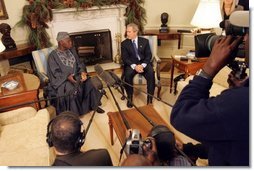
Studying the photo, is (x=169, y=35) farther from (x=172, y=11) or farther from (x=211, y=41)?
(x=211, y=41)

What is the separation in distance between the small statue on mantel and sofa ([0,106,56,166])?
4.61 ft

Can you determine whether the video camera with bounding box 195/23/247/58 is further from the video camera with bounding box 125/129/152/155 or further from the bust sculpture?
the bust sculpture

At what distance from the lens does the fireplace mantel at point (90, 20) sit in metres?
3.61

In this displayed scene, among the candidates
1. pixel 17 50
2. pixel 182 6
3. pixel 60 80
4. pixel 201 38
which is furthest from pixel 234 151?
pixel 182 6

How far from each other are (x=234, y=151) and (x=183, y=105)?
18 centimetres

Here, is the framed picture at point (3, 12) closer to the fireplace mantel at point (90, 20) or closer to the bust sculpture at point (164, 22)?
the fireplace mantel at point (90, 20)

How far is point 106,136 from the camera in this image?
99.7 inches

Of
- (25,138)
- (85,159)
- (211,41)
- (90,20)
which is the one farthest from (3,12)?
(211,41)

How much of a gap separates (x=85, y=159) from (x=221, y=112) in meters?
0.77

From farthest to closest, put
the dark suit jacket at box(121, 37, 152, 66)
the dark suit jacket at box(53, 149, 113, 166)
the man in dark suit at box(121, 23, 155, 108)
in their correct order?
the dark suit jacket at box(121, 37, 152, 66) → the man in dark suit at box(121, 23, 155, 108) → the dark suit jacket at box(53, 149, 113, 166)

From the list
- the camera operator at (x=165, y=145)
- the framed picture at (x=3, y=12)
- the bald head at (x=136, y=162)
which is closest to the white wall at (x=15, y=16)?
the framed picture at (x=3, y=12)

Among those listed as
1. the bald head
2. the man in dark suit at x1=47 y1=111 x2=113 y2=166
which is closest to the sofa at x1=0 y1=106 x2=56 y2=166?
the man in dark suit at x1=47 y1=111 x2=113 y2=166

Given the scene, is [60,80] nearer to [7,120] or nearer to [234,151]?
[7,120]

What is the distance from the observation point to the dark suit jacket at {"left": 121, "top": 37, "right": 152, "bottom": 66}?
10.4 feet
